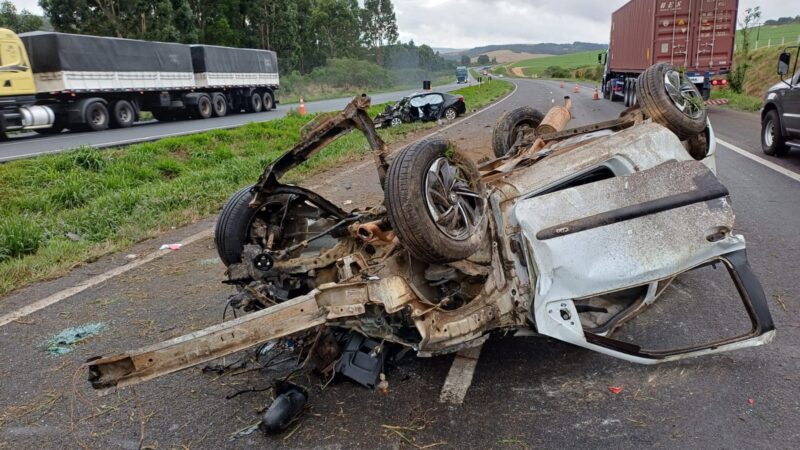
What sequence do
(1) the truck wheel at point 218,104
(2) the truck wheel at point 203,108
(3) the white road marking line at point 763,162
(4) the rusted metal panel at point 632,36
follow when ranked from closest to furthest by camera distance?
(3) the white road marking line at point 763,162
(4) the rusted metal panel at point 632,36
(2) the truck wheel at point 203,108
(1) the truck wheel at point 218,104

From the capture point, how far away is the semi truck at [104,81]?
55.7 feet

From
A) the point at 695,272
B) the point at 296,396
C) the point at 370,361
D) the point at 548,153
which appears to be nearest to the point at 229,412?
the point at 296,396

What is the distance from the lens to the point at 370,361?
10.6 ft

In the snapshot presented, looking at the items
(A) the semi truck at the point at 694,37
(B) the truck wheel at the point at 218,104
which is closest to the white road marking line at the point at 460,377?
(A) the semi truck at the point at 694,37

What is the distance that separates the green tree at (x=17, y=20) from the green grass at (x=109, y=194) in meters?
33.4

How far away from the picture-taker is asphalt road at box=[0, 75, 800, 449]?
272 centimetres

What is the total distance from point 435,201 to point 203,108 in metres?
23.8

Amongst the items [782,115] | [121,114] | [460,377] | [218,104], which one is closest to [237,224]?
[460,377]

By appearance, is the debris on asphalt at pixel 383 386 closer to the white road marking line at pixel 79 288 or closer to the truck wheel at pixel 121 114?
the white road marking line at pixel 79 288

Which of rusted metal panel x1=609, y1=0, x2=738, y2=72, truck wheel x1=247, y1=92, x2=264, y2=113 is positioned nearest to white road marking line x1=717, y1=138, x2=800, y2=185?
rusted metal panel x1=609, y1=0, x2=738, y2=72

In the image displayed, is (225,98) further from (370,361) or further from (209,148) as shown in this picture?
(370,361)

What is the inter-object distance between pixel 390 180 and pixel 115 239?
4.72 meters

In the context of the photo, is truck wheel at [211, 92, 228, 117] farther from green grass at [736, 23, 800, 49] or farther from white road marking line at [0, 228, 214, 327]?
green grass at [736, 23, 800, 49]

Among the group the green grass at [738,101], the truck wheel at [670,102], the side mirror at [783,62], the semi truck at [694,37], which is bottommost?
the green grass at [738,101]
